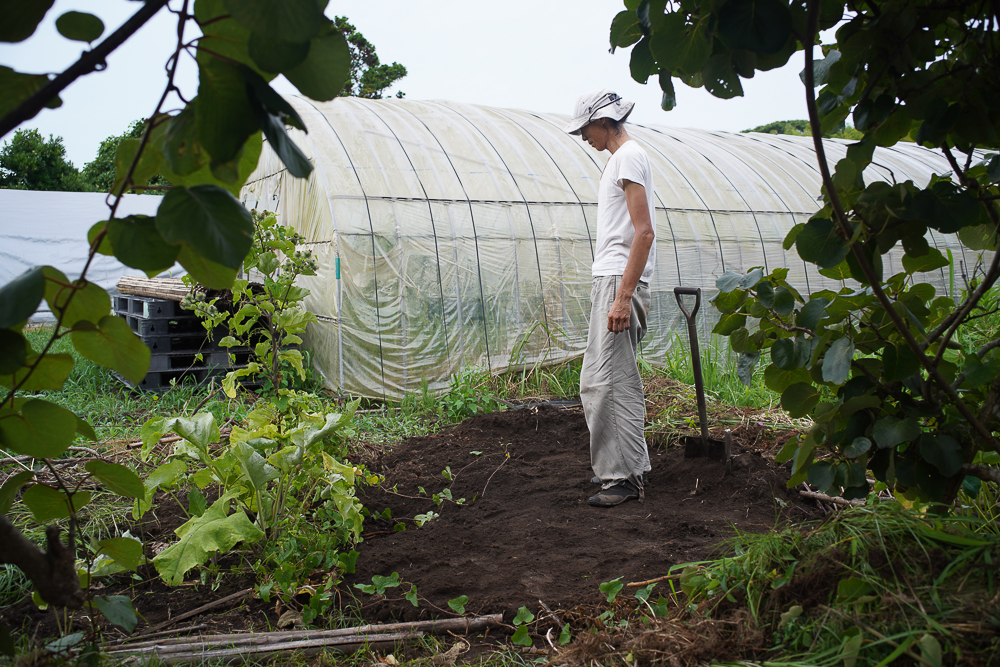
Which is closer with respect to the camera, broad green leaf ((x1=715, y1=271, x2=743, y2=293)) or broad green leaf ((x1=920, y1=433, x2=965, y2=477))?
broad green leaf ((x1=920, y1=433, x2=965, y2=477))

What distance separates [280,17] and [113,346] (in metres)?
0.54

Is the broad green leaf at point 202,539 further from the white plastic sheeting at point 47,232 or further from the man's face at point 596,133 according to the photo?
the white plastic sheeting at point 47,232

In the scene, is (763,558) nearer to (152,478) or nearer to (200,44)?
(200,44)

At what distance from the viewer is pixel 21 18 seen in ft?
2.23

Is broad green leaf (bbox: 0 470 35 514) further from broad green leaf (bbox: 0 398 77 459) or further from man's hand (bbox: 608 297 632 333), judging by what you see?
man's hand (bbox: 608 297 632 333)

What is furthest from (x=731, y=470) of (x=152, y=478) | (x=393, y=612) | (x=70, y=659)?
(x=70, y=659)

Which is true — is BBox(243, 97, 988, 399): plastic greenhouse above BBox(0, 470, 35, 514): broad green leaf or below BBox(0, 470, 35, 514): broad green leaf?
above

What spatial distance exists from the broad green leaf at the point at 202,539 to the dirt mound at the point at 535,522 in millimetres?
446

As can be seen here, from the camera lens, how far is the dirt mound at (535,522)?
2168 mm

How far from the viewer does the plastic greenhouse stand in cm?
579

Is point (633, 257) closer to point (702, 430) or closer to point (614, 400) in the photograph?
point (614, 400)

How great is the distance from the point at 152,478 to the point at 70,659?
0.71 metres

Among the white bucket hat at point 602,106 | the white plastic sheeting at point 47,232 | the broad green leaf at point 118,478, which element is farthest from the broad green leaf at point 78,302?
the white plastic sheeting at point 47,232

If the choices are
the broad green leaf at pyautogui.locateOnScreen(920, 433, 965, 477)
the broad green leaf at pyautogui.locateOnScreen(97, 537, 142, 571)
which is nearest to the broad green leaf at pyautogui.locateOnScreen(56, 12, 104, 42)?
the broad green leaf at pyautogui.locateOnScreen(97, 537, 142, 571)
